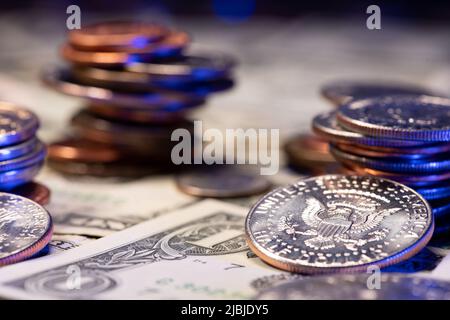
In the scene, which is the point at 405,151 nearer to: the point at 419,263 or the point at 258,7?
the point at 419,263

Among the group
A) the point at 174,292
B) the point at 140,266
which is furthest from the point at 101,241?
the point at 174,292

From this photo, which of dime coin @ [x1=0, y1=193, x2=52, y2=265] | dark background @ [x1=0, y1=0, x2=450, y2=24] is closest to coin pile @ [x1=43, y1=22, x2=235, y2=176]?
dime coin @ [x1=0, y1=193, x2=52, y2=265]

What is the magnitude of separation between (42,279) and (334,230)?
492 millimetres

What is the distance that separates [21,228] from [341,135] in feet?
1.99

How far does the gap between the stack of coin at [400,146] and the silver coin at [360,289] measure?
27 cm

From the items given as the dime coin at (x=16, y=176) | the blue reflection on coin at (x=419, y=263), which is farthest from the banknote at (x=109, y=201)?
the blue reflection on coin at (x=419, y=263)

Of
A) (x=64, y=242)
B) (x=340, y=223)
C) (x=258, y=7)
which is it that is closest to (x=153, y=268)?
(x=64, y=242)

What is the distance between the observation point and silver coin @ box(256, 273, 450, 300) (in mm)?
1123

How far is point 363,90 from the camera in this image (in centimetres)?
199

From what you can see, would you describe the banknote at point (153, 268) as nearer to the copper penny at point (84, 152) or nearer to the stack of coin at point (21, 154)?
the stack of coin at point (21, 154)

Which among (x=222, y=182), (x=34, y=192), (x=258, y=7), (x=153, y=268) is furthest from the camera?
(x=258, y=7)

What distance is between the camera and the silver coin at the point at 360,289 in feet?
3.68

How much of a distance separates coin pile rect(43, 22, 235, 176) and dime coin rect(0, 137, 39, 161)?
0.34 m

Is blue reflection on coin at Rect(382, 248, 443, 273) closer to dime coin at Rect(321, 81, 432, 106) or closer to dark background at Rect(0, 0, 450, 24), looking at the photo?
dime coin at Rect(321, 81, 432, 106)
